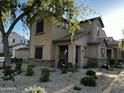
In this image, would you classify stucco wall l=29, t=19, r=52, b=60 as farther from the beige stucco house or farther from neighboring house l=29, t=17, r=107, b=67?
the beige stucco house

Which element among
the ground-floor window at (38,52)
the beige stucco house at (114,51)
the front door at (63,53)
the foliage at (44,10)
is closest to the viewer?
the foliage at (44,10)

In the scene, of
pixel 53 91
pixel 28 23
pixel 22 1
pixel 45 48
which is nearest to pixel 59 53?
pixel 45 48

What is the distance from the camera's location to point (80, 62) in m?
21.3

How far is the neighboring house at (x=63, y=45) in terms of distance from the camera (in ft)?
67.8

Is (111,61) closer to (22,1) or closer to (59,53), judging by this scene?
(59,53)

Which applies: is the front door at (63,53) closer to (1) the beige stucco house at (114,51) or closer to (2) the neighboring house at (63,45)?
(2) the neighboring house at (63,45)

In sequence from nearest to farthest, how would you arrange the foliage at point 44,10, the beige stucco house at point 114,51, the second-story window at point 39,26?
the foliage at point 44,10 → the second-story window at point 39,26 → the beige stucco house at point 114,51

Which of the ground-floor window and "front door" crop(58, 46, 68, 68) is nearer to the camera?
"front door" crop(58, 46, 68, 68)

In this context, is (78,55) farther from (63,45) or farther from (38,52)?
(38,52)

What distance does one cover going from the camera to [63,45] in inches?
821

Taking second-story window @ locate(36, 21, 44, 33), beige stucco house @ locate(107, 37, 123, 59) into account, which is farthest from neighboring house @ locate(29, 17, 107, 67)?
beige stucco house @ locate(107, 37, 123, 59)

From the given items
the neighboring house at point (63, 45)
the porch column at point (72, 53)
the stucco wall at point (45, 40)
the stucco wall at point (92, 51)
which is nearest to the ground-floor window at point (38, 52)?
the neighboring house at point (63, 45)

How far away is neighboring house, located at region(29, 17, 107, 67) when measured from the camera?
20672mm

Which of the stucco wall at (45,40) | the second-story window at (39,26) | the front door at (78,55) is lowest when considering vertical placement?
the front door at (78,55)
